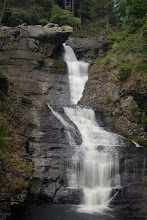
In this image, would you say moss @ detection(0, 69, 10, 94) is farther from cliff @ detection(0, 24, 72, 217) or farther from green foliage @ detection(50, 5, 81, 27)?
green foliage @ detection(50, 5, 81, 27)

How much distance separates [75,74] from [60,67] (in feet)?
6.56

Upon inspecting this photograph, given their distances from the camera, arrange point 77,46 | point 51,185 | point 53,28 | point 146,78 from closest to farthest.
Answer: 1. point 51,185
2. point 146,78
3. point 53,28
4. point 77,46

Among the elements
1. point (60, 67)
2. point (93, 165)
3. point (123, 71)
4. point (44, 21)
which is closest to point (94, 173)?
point (93, 165)

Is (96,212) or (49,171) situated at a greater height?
(49,171)

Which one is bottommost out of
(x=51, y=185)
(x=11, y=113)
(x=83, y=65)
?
(x=51, y=185)

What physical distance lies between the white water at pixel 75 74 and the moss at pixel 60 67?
1.97 ft

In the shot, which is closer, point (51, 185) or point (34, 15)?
point (51, 185)

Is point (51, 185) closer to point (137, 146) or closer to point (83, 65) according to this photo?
point (137, 146)

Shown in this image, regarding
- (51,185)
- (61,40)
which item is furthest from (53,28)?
(51,185)

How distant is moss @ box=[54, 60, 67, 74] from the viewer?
2562cm

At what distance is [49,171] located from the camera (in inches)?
486

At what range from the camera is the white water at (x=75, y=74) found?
2330 centimetres

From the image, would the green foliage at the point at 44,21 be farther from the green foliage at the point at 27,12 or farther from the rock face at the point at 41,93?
the rock face at the point at 41,93

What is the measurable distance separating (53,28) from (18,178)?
75.8 feet
